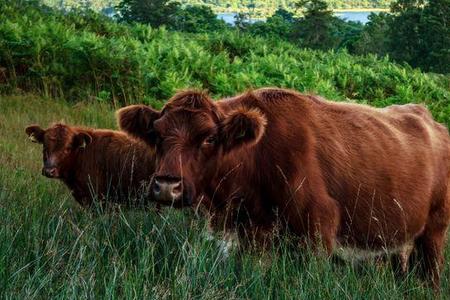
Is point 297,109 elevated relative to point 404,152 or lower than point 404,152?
elevated

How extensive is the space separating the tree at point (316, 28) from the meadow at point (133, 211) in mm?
20877

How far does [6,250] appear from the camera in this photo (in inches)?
194

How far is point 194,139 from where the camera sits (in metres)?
5.37

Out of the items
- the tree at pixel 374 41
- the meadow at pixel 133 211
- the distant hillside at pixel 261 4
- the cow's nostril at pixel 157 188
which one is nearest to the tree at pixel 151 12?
the tree at pixel 374 41

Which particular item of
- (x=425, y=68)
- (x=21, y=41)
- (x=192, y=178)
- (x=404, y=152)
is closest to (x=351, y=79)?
(x=21, y=41)

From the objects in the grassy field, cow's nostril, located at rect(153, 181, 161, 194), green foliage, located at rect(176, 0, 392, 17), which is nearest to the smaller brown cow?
the grassy field

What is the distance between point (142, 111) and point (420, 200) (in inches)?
96.0

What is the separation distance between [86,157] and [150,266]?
15.7 feet

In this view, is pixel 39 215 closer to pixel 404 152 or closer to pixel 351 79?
pixel 404 152

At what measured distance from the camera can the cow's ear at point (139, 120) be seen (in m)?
5.86

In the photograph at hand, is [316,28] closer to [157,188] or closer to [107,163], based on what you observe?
[107,163]

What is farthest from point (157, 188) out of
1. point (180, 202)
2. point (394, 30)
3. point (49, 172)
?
point (394, 30)

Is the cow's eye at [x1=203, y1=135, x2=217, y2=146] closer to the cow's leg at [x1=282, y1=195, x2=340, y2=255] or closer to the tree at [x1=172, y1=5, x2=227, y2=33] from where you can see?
the cow's leg at [x1=282, y1=195, x2=340, y2=255]

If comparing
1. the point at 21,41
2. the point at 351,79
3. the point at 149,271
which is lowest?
the point at 351,79
